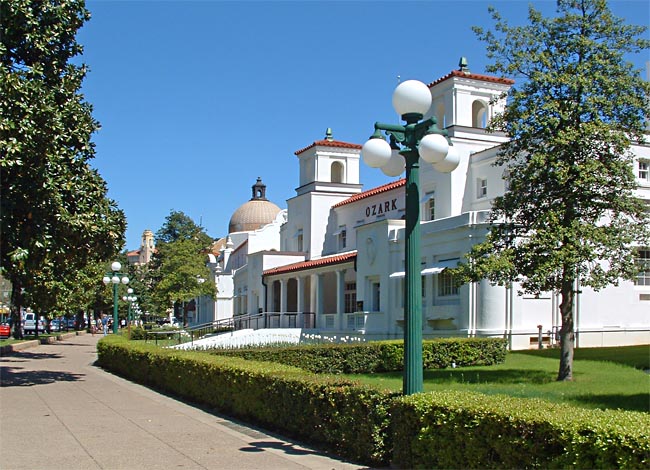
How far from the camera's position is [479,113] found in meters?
34.3

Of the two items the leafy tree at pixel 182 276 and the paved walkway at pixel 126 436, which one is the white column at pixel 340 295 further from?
the leafy tree at pixel 182 276

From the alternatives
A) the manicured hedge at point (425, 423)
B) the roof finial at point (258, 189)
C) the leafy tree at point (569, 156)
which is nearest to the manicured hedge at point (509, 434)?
the manicured hedge at point (425, 423)

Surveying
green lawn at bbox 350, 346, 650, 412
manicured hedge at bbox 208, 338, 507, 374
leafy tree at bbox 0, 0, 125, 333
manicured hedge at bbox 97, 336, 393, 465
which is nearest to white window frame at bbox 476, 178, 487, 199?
green lawn at bbox 350, 346, 650, 412

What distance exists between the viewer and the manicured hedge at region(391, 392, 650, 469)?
5754mm

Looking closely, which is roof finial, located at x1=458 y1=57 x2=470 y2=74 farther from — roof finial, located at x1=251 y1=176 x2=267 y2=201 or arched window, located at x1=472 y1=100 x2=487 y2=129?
roof finial, located at x1=251 y1=176 x2=267 y2=201

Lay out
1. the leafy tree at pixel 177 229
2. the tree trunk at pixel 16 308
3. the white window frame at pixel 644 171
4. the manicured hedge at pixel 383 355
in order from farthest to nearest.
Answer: the leafy tree at pixel 177 229
the tree trunk at pixel 16 308
the white window frame at pixel 644 171
the manicured hedge at pixel 383 355

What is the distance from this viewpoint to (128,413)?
13969 mm

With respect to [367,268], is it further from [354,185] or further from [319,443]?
[319,443]

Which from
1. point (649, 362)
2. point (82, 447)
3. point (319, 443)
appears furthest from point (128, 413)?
point (649, 362)

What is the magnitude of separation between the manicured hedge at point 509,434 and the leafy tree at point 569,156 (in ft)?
30.0

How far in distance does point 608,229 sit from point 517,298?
883cm

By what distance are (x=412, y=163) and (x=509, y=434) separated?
11.9ft

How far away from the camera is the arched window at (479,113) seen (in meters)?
33.7

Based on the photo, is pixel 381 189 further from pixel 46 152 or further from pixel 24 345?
pixel 46 152
